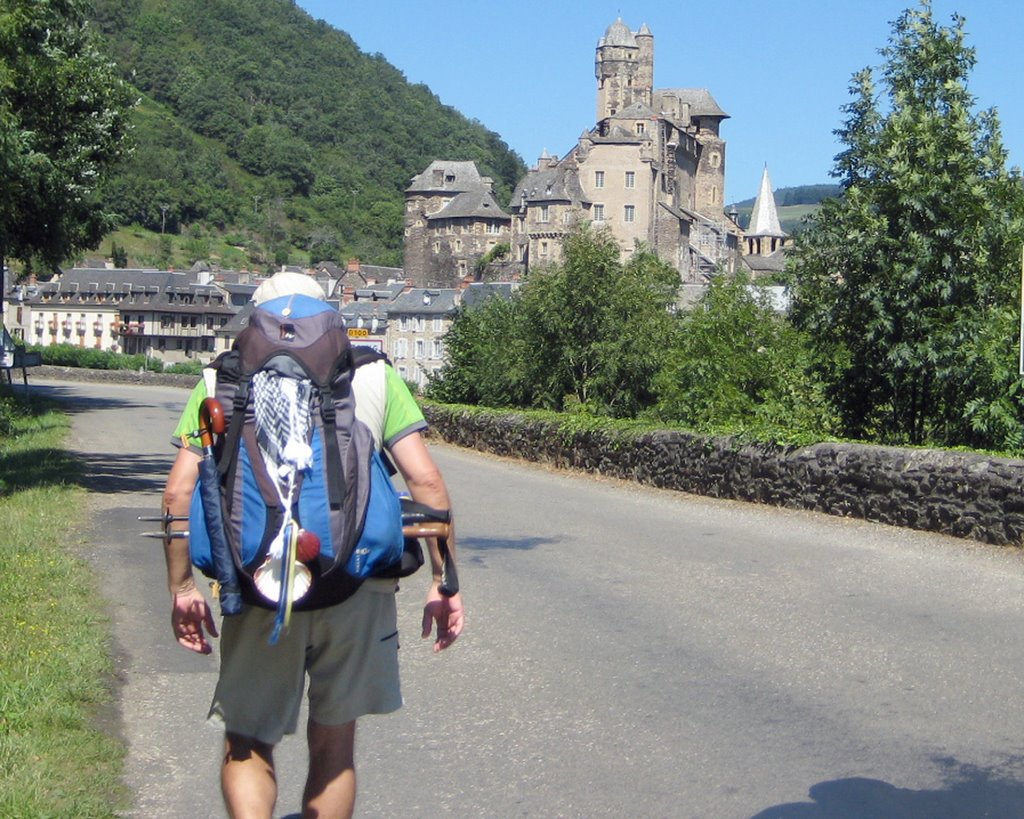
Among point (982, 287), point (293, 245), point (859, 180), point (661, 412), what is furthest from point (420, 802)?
point (293, 245)

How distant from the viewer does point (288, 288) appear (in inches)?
169

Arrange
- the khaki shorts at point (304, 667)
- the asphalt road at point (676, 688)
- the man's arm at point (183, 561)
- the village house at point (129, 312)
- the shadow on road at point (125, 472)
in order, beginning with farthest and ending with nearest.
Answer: the village house at point (129, 312) < the shadow on road at point (125, 472) < the asphalt road at point (676, 688) < the man's arm at point (183, 561) < the khaki shorts at point (304, 667)

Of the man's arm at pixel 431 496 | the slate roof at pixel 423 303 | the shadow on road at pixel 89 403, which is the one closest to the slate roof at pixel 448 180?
the slate roof at pixel 423 303

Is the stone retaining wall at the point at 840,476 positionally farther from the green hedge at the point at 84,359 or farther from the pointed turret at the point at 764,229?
the pointed turret at the point at 764,229

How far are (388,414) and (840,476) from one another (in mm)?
12121

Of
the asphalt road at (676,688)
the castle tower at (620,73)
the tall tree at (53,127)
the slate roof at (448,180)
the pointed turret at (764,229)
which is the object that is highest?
the castle tower at (620,73)

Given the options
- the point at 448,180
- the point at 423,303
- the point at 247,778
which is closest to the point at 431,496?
the point at 247,778

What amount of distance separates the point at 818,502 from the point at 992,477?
308 cm

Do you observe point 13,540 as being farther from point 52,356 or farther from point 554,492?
point 52,356

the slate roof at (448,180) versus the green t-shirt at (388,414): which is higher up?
the slate roof at (448,180)

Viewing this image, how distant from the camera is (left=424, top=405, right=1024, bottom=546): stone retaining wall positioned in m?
13.2

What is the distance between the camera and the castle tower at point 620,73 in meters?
160

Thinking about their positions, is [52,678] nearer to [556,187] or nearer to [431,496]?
[431,496]

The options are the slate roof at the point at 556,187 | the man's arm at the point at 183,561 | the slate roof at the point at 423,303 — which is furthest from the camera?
the slate roof at the point at 556,187
